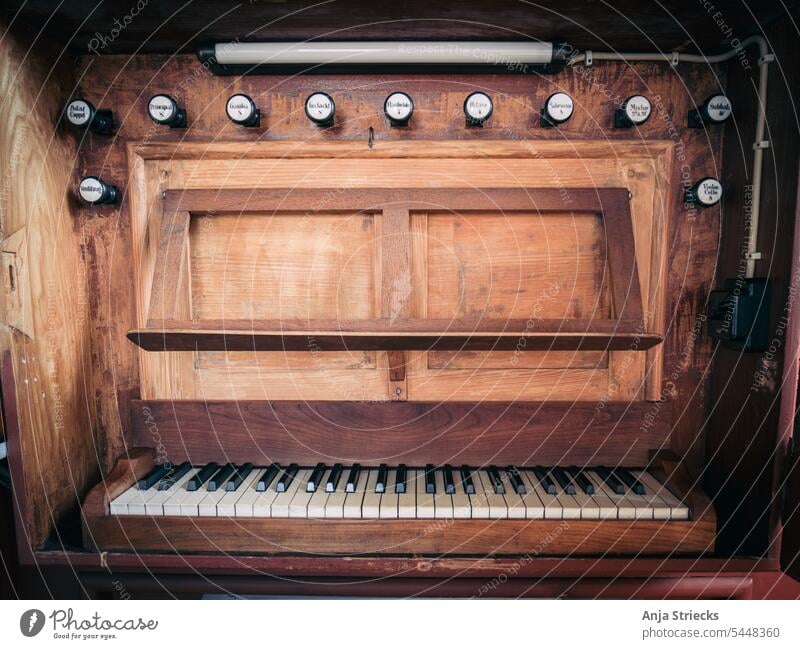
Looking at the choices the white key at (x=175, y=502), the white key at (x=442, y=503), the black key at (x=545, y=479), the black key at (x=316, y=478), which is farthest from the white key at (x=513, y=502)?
the white key at (x=175, y=502)

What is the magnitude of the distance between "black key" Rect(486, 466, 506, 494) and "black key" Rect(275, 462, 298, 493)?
92 cm

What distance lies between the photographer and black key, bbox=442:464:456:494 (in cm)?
198

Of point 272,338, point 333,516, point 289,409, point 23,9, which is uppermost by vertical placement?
point 23,9

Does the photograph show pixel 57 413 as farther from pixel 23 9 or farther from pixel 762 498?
pixel 762 498

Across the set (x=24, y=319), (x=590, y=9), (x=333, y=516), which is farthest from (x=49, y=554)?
(x=590, y=9)

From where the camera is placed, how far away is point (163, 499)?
192 centimetres

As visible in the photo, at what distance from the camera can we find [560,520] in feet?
6.07

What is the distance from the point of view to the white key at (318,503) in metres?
1.87

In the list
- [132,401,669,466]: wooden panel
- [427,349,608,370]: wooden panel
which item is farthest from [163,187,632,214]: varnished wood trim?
[132,401,669,466]: wooden panel

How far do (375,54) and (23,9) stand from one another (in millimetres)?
1449

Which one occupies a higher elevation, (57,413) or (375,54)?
(375,54)

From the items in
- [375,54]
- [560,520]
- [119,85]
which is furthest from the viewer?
[119,85]

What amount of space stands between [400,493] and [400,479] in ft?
0.30

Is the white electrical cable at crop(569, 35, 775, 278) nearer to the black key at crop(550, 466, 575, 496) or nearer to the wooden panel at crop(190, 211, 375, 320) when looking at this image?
the black key at crop(550, 466, 575, 496)
